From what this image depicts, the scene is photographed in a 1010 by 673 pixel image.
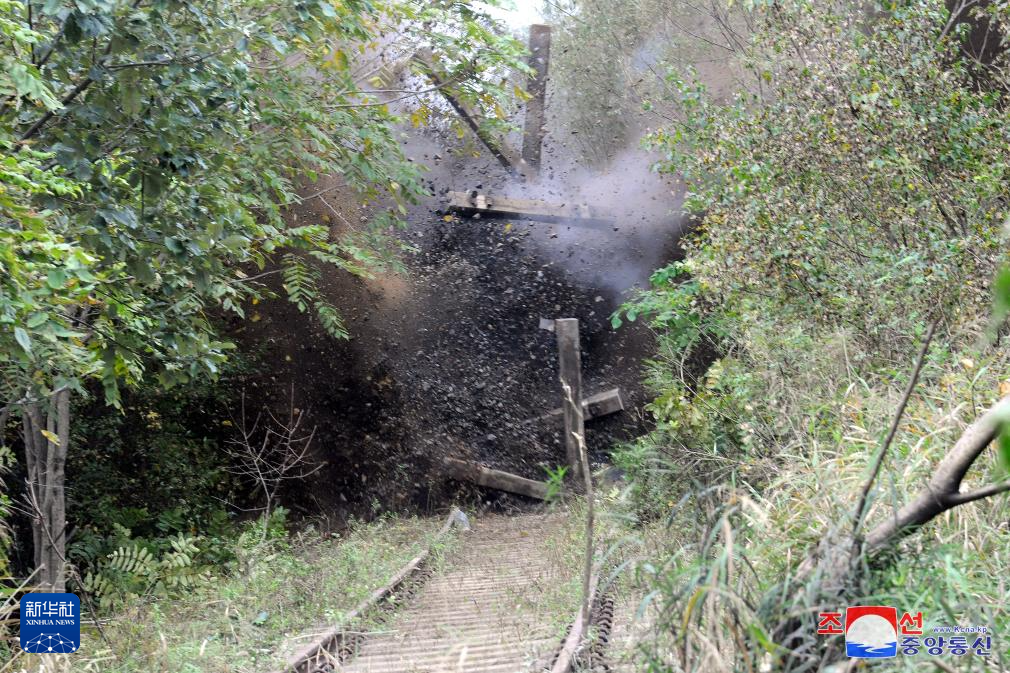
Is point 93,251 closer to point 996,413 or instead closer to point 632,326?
point 996,413

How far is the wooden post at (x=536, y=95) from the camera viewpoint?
45.6 feet

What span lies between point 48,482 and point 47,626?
2894 millimetres

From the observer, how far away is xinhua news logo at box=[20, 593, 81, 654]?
5062 millimetres

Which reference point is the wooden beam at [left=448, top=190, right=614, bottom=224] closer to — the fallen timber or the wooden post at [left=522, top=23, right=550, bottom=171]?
the wooden post at [left=522, top=23, right=550, bottom=171]

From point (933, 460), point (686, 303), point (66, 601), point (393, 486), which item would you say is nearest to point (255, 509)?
point (393, 486)

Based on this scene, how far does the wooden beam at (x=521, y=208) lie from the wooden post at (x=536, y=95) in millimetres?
1080

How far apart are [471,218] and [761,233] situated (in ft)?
28.0

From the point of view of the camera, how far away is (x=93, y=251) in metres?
4.50

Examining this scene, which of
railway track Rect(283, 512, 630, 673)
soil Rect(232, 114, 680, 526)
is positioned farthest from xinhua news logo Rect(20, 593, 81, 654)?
soil Rect(232, 114, 680, 526)

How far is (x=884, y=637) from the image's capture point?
109 inches

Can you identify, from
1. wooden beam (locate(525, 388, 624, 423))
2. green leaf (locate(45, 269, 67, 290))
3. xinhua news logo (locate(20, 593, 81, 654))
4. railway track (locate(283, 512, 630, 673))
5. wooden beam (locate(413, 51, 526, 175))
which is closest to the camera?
green leaf (locate(45, 269, 67, 290))

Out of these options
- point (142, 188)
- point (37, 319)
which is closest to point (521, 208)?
point (142, 188)

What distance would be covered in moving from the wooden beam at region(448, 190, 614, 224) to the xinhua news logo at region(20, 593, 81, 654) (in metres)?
10.2

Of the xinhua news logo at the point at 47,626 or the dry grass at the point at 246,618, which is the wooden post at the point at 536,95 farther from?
the xinhua news logo at the point at 47,626
